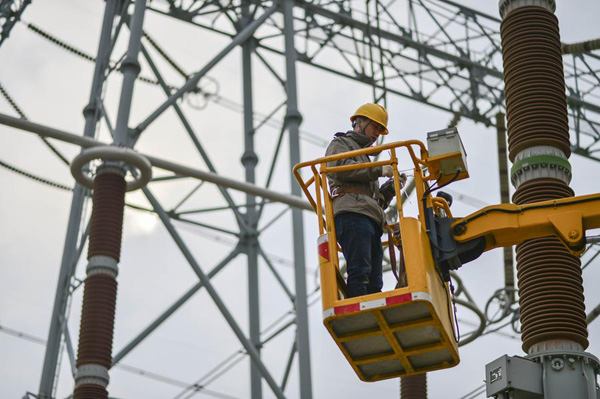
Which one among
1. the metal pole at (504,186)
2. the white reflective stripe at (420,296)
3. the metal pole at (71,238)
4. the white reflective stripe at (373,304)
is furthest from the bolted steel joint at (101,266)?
the metal pole at (504,186)

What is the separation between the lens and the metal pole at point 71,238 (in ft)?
63.5

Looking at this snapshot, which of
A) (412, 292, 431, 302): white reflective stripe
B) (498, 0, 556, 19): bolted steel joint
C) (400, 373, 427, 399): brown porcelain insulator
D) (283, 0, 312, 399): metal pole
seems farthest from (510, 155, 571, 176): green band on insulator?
(400, 373, 427, 399): brown porcelain insulator

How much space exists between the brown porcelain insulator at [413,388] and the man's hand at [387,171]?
1303 cm

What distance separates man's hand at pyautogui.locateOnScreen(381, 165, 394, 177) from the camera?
9953 mm

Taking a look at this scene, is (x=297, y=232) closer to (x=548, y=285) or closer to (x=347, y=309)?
(x=548, y=285)

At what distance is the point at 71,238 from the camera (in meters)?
20.8

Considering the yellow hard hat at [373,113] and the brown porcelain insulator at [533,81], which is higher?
the brown porcelain insulator at [533,81]

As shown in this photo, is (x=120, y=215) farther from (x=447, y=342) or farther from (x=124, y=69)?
(x=447, y=342)

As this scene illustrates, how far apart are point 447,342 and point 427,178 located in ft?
4.56

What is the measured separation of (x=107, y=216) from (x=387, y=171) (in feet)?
26.7

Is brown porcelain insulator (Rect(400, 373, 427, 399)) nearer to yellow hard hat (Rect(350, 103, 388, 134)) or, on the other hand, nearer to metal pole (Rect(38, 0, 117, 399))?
metal pole (Rect(38, 0, 117, 399))

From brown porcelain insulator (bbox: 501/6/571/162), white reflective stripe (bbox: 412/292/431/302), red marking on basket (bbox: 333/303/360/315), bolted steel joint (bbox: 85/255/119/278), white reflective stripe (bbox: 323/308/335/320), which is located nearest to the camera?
white reflective stripe (bbox: 412/292/431/302)

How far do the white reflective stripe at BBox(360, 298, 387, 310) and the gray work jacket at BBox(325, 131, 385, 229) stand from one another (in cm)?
116

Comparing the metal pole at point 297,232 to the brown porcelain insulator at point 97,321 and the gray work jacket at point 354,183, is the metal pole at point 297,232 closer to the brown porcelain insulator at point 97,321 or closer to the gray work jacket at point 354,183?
the brown porcelain insulator at point 97,321
